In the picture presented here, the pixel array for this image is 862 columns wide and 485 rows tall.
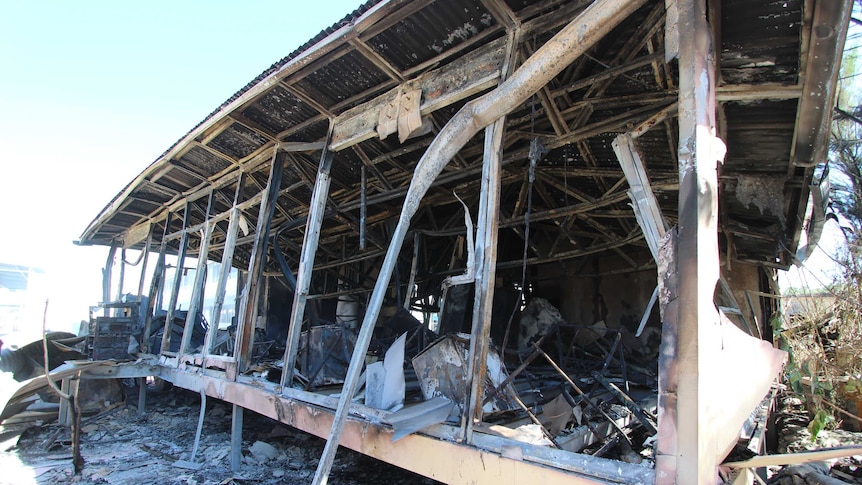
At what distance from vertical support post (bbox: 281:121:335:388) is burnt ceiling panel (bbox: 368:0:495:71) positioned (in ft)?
5.03

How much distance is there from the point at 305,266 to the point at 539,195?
13.1 ft

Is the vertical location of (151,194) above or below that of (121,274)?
above

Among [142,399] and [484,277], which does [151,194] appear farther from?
[484,277]

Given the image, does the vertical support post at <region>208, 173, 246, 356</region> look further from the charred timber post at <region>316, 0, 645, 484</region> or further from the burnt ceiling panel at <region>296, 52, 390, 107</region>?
the charred timber post at <region>316, 0, 645, 484</region>

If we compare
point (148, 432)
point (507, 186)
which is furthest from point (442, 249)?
point (148, 432)

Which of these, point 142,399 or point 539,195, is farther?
point 142,399

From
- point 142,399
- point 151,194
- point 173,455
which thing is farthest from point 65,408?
point 151,194

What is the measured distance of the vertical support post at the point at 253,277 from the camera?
598cm

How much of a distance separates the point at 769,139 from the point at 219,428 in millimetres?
8854

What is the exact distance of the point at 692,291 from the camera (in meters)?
2.05

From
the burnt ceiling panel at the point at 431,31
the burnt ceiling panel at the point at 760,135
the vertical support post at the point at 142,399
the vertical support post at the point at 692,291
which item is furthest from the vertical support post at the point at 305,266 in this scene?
the vertical support post at the point at 142,399

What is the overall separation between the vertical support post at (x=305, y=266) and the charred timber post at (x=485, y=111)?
2.15 meters

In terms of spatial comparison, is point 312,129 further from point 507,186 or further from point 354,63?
point 507,186

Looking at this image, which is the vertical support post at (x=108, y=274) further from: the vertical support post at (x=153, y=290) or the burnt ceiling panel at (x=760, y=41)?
the burnt ceiling panel at (x=760, y=41)
